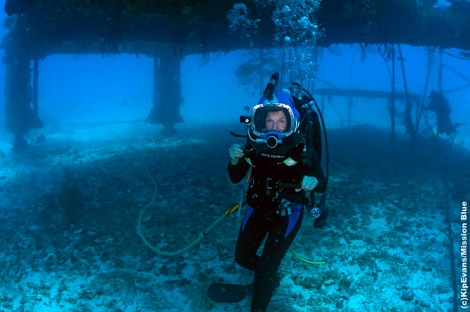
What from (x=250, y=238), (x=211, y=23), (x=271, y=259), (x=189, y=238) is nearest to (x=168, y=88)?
(x=211, y=23)

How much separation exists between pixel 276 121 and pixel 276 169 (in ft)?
1.68

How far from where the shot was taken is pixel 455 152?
12289mm

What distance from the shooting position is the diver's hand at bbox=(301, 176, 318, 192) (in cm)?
332

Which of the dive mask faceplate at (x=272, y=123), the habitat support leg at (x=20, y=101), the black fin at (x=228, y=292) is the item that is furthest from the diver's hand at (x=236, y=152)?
the habitat support leg at (x=20, y=101)

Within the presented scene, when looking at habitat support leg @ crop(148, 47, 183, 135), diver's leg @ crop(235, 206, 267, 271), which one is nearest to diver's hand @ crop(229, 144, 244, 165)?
diver's leg @ crop(235, 206, 267, 271)

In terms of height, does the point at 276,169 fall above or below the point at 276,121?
below

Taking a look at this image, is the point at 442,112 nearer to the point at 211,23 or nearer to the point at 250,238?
the point at 211,23

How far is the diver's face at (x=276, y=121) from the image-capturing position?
3.43 meters

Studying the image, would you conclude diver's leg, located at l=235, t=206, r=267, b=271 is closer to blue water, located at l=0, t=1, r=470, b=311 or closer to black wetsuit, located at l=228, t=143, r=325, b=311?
black wetsuit, located at l=228, t=143, r=325, b=311

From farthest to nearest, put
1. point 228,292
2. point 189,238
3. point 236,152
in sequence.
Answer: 1. point 189,238
2. point 228,292
3. point 236,152

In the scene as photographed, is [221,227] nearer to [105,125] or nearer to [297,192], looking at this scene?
[297,192]

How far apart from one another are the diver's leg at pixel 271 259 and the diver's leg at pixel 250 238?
17 cm

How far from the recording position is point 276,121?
3.45m

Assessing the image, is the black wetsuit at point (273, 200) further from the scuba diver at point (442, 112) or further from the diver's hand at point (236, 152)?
the scuba diver at point (442, 112)
